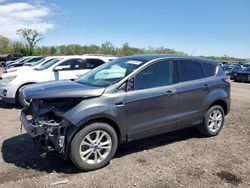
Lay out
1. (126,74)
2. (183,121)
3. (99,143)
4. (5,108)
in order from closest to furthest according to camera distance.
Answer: (99,143) → (126,74) → (183,121) → (5,108)

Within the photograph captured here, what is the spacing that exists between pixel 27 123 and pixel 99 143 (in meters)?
1.27

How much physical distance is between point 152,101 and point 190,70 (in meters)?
1.34

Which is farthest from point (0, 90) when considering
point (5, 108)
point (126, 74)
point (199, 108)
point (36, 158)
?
point (199, 108)

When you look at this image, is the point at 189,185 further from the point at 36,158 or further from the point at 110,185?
the point at 36,158

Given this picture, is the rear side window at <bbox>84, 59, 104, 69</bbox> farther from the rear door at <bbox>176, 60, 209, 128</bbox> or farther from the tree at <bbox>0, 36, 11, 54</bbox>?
the tree at <bbox>0, 36, 11, 54</bbox>

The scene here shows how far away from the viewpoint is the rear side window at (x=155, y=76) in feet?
16.8

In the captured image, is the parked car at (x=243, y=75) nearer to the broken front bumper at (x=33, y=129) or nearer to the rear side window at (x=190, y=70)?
the rear side window at (x=190, y=70)

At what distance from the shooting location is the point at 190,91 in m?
5.79

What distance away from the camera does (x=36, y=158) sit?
16.7 feet

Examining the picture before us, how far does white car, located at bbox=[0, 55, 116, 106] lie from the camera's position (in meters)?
9.11

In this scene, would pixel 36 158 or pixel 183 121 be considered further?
pixel 183 121

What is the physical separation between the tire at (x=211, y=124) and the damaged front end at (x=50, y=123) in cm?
299

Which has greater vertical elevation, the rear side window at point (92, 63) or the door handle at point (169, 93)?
the rear side window at point (92, 63)

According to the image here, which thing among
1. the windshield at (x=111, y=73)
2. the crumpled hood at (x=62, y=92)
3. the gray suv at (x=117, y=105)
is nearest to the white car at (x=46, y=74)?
the windshield at (x=111, y=73)
